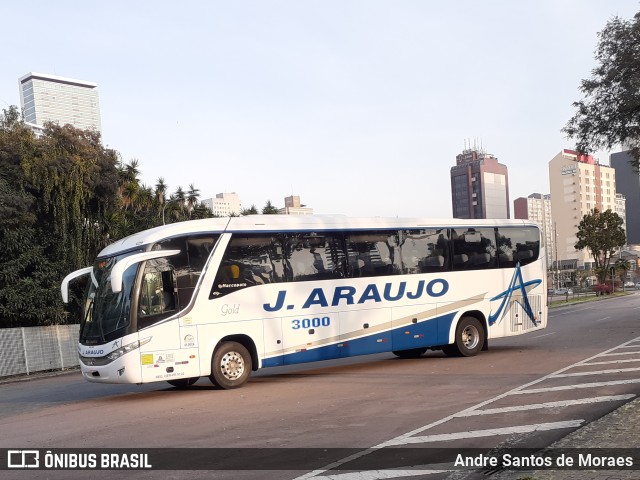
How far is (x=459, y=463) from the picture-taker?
702 centimetres

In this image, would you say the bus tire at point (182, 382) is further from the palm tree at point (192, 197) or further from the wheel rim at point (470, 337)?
the palm tree at point (192, 197)

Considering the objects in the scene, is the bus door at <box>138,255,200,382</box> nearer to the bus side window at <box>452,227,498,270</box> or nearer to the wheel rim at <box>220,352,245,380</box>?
the wheel rim at <box>220,352,245,380</box>

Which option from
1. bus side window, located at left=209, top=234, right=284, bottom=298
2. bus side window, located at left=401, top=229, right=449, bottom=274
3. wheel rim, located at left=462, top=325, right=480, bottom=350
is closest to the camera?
bus side window, located at left=209, top=234, right=284, bottom=298

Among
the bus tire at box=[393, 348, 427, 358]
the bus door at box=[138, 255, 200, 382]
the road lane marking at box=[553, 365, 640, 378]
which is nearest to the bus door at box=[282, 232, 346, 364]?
the bus door at box=[138, 255, 200, 382]

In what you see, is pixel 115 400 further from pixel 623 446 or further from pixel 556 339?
pixel 556 339

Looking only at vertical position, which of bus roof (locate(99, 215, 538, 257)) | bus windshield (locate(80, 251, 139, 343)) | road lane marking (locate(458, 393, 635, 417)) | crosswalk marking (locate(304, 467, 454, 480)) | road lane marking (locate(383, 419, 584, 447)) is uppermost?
bus roof (locate(99, 215, 538, 257))

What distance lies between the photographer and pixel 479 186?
139 metres

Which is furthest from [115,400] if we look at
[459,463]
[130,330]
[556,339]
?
[556,339]

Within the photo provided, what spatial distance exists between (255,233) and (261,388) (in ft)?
10.3

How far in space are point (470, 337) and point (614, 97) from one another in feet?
40.5

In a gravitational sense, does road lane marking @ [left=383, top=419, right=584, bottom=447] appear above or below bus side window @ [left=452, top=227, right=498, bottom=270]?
below

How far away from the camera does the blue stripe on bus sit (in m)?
14.4

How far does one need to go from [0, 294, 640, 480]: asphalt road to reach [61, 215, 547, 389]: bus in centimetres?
74

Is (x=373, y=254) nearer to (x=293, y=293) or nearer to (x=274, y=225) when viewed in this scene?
(x=293, y=293)
